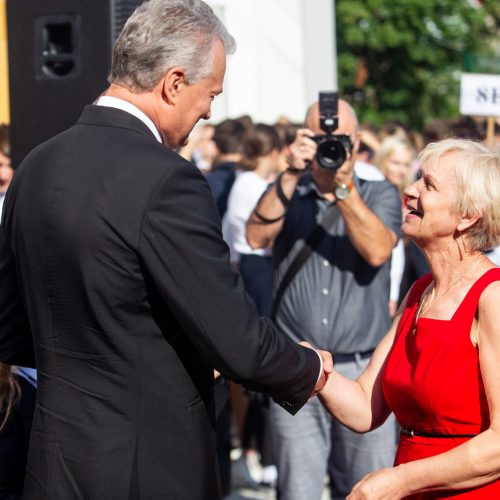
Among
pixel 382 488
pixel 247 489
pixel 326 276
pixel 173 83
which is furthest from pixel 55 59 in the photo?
pixel 247 489

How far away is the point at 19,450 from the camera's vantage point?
3.08 m

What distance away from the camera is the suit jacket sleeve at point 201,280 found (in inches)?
91.1

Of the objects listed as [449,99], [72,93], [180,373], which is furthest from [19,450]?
[449,99]

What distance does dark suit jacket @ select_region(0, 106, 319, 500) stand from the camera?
233 cm

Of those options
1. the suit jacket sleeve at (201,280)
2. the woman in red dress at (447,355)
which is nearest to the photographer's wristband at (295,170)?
the woman in red dress at (447,355)

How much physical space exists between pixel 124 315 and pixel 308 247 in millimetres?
2112

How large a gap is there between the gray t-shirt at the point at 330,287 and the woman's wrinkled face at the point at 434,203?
1480 mm

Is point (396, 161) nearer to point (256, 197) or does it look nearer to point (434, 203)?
point (256, 197)

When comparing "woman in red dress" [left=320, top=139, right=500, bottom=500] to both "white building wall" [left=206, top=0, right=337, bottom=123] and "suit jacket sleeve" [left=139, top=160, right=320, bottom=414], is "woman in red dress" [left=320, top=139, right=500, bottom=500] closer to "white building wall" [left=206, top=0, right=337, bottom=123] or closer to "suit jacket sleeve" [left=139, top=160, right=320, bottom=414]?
"suit jacket sleeve" [left=139, top=160, right=320, bottom=414]

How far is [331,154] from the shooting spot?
4.22 meters

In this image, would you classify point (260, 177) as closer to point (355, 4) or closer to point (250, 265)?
point (250, 265)

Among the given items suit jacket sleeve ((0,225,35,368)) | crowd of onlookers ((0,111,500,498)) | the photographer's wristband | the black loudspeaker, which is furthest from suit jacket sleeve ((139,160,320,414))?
crowd of onlookers ((0,111,500,498))

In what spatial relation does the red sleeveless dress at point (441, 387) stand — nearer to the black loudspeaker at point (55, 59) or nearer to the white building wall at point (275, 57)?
the black loudspeaker at point (55, 59)

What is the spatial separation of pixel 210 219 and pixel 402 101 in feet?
79.1
